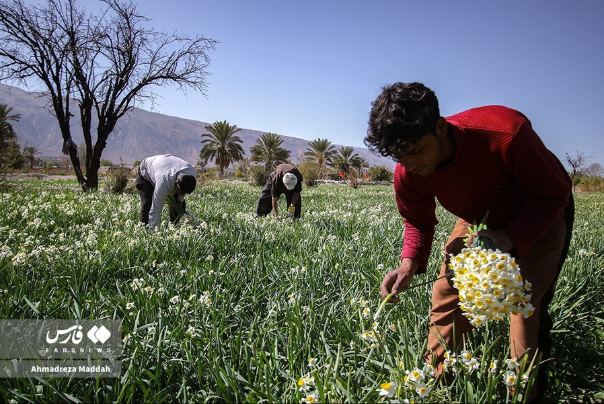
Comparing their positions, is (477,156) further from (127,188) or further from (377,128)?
(127,188)

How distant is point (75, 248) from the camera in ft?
12.6

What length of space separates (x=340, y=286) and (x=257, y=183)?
18.4m

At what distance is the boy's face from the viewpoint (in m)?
1.69

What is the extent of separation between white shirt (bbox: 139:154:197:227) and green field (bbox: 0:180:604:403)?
68 cm

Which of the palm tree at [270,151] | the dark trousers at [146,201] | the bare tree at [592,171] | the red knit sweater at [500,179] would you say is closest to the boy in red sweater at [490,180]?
the red knit sweater at [500,179]

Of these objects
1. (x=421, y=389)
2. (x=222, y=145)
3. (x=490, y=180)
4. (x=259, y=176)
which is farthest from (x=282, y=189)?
(x=222, y=145)

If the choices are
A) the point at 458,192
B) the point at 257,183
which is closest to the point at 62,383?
the point at 458,192

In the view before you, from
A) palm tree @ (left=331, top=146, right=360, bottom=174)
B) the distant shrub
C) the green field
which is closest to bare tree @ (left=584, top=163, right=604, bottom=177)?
palm tree @ (left=331, top=146, right=360, bottom=174)

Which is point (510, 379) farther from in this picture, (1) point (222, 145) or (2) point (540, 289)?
(1) point (222, 145)

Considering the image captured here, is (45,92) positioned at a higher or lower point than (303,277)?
higher

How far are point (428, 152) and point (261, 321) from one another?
1.66m

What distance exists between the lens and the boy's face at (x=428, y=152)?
1686mm

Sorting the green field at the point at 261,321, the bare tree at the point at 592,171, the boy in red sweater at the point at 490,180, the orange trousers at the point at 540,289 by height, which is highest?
the bare tree at the point at 592,171

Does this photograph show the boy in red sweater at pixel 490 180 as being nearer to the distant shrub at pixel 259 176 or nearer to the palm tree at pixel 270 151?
the distant shrub at pixel 259 176
